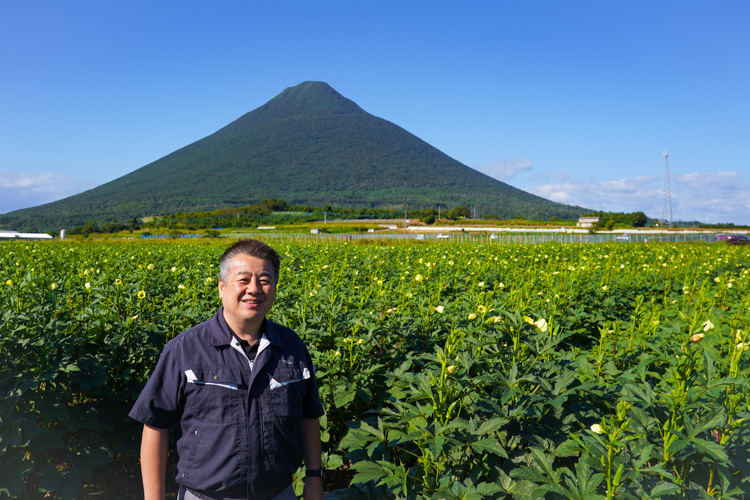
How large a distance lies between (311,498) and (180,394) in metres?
0.84

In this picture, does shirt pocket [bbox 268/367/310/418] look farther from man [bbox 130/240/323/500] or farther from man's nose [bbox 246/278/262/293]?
man's nose [bbox 246/278/262/293]

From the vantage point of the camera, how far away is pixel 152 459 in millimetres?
2080

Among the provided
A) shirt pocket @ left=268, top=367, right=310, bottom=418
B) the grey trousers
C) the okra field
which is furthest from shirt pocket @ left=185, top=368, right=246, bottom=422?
the okra field

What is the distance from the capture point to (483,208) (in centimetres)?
15712

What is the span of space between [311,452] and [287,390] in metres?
0.44

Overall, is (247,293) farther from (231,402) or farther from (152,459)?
(152,459)

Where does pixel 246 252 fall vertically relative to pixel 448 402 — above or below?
above

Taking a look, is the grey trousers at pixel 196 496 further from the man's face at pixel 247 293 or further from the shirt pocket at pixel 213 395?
the man's face at pixel 247 293

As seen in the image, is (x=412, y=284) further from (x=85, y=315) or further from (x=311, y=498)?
(x=311, y=498)

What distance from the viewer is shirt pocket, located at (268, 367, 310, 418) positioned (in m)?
2.10

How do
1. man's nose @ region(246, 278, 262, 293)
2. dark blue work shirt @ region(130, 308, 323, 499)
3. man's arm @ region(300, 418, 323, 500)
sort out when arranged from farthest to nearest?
man's arm @ region(300, 418, 323, 500)
man's nose @ region(246, 278, 262, 293)
dark blue work shirt @ region(130, 308, 323, 499)

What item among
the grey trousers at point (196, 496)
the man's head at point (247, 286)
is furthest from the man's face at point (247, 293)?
the grey trousers at point (196, 496)

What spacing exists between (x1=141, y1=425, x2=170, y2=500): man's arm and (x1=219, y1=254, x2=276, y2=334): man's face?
0.57 metres

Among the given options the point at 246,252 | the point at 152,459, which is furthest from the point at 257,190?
the point at 152,459
